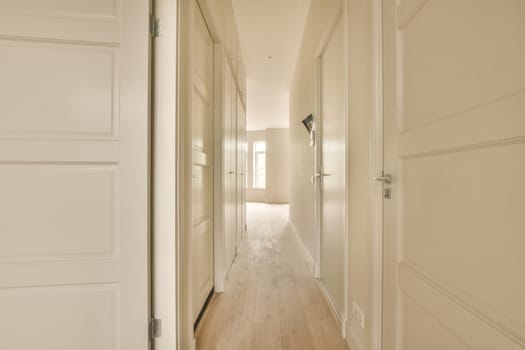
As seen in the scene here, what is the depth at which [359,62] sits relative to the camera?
1.32 m

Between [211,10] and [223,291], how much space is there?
7.34ft

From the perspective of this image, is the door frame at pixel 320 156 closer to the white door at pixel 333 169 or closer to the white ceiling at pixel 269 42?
the white door at pixel 333 169

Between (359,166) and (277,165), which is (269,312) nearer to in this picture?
(359,166)

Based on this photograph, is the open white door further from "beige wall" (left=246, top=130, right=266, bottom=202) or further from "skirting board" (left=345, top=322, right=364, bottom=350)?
"beige wall" (left=246, top=130, right=266, bottom=202)

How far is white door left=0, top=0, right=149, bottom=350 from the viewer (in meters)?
1.07

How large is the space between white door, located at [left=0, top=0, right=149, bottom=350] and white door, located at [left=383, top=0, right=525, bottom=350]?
1.09 m

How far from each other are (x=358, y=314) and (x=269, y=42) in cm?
357

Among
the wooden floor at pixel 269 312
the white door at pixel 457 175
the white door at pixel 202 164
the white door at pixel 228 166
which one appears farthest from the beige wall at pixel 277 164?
the white door at pixel 457 175

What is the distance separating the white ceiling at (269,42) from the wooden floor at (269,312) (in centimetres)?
295

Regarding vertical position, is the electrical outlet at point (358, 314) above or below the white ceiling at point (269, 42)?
below

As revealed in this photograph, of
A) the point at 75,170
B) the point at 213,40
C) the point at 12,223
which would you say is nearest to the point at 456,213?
the point at 75,170

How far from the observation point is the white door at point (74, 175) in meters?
1.07

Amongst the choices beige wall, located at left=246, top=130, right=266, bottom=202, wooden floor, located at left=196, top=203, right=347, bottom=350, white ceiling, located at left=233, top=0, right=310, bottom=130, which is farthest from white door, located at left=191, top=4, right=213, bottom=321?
beige wall, located at left=246, top=130, right=266, bottom=202

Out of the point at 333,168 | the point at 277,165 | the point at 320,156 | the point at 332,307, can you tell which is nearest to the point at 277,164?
the point at 277,165
